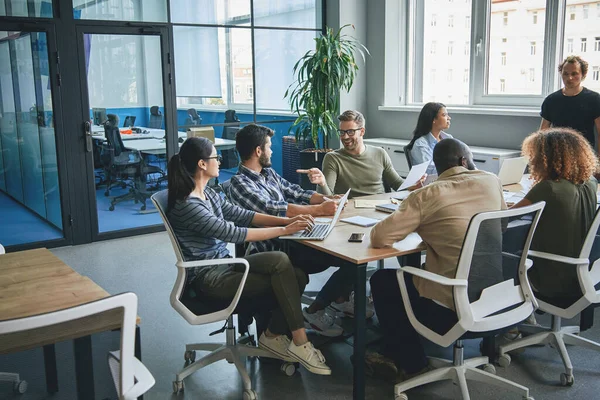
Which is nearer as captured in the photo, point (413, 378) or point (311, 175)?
point (413, 378)

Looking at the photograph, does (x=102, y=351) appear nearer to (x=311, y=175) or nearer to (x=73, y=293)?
(x=73, y=293)

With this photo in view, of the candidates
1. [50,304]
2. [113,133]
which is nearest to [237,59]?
[113,133]

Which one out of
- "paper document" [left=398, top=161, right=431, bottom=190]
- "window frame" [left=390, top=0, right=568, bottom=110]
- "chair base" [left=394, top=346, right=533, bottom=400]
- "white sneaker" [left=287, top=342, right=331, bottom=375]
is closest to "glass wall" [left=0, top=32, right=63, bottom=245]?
"paper document" [left=398, top=161, right=431, bottom=190]

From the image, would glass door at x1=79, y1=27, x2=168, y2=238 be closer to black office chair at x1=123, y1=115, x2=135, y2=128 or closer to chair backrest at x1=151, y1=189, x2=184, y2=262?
black office chair at x1=123, y1=115, x2=135, y2=128

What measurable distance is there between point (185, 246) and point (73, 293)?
757 mm

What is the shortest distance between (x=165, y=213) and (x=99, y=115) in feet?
11.2

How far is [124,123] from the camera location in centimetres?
595

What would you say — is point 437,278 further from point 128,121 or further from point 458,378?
point 128,121

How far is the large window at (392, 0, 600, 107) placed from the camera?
5539 millimetres

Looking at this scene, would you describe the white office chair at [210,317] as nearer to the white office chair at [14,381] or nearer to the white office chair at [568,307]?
the white office chair at [14,381]

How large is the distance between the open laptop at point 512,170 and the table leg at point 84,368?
10.1ft

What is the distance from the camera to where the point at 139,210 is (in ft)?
20.3

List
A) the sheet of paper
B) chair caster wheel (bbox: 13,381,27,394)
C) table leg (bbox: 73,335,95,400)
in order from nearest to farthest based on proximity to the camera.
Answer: table leg (bbox: 73,335,95,400) → chair caster wheel (bbox: 13,381,27,394) → the sheet of paper

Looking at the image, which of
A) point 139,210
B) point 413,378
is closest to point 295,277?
point 413,378
